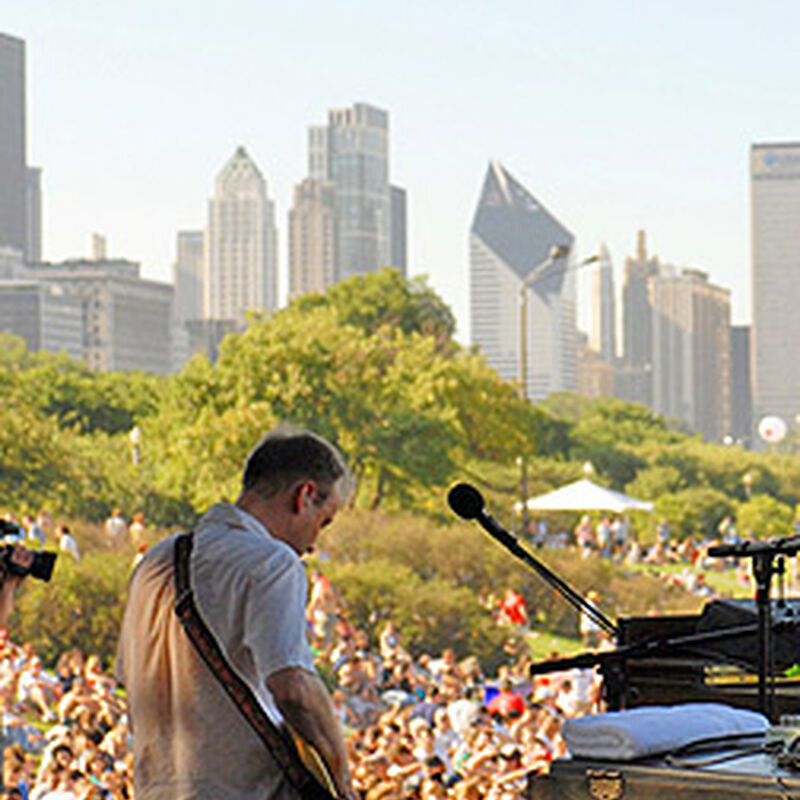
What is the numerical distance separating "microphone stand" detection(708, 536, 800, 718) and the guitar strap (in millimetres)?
841

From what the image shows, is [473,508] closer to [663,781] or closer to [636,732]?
[636,732]

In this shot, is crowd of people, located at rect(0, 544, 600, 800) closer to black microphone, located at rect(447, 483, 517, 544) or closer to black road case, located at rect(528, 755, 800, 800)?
black microphone, located at rect(447, 483, 517, 544)

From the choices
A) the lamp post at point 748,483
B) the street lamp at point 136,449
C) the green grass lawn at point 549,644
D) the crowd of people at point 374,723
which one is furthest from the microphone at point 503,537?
the lamp post at point 748,483

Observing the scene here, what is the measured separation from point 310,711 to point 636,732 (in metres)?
0.73

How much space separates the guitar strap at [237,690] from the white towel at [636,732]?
66cm

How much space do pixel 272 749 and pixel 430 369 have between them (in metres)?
50.9

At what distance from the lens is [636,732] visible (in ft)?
10.3

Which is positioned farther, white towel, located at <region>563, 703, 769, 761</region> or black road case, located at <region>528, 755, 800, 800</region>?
white towel, located at <region>563, 703, 769, 761</region>

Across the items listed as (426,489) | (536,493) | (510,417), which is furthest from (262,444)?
(536,493)

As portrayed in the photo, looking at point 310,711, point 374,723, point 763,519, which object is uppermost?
point 310,711

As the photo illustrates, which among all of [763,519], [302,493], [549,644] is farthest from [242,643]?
[763,519]

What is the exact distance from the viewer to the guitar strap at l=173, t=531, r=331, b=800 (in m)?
3.66

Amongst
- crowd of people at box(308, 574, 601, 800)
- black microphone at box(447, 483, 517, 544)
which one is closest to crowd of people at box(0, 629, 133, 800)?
crowd of people at box(308, 574, 601, 800)

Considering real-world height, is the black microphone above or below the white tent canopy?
above
